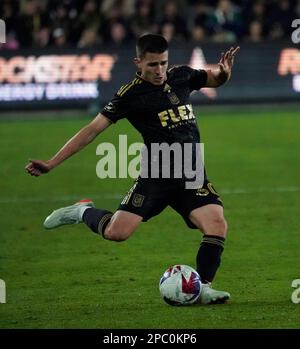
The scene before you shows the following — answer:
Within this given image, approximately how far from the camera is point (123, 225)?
31.2ft

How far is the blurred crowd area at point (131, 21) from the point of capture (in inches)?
992

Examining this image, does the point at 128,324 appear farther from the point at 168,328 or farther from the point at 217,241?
the point at 217,241

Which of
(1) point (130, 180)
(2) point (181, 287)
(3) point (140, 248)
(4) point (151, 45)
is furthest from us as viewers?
(1) point (130, 180)

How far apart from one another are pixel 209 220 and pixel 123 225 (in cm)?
73

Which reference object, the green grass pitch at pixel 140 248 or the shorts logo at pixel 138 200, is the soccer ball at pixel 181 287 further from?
the shorts logo at pixel 138 200

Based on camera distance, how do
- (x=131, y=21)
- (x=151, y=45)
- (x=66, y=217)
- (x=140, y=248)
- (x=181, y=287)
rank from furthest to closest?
1. (x=131, y=21)
2. (x=140, y=248)
3. (x=66, y=217)
4. (x=151, y=45)
5. (x=181, y=287)

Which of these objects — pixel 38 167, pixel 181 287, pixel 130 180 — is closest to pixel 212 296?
pixel 181 287

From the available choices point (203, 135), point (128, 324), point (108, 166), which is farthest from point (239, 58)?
point (128, 324)

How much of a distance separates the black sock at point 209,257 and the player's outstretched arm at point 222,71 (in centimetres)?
141

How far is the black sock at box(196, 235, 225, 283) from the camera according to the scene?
9.33 m

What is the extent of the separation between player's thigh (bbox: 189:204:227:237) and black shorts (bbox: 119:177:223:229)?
63mm

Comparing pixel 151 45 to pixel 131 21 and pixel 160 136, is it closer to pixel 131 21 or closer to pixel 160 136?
pixel 160 136

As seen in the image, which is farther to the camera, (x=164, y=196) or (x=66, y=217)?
(x=66, y=217)

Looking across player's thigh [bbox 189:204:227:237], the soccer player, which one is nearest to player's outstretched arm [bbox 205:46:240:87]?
the soccer player
